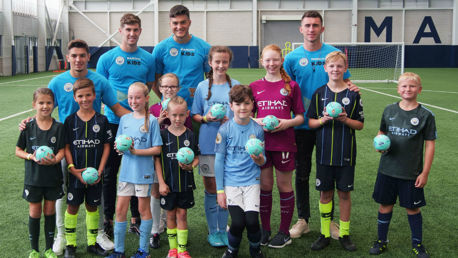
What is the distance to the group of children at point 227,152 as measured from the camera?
397 centimetres

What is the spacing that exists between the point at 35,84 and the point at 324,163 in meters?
19.0

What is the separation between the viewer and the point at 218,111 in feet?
13.4

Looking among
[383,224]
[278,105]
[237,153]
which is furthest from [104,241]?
[383,224]

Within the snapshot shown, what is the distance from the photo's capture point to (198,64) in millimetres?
4945

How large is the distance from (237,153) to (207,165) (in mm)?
561

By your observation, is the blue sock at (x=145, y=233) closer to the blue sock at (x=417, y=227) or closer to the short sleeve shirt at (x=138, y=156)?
the short sleeve shirt at (x=138, y=156)

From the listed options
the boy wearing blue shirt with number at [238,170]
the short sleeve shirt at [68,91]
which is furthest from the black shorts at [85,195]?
the boy wearing blue shirt with number at [238,170]

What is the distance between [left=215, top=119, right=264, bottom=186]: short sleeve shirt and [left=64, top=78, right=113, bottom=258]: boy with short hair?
1.05 meters

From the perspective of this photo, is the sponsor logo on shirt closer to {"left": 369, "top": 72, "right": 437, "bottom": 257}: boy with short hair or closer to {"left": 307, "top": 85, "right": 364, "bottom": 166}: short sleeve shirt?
{"left": 307, "top": 85, "right": 364, "bottom": 166}: short sleeve shirt

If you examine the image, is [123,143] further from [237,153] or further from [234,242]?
[234,242]

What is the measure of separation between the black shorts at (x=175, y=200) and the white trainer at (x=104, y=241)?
74 centimetres

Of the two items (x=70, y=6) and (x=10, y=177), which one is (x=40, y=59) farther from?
(x=10, y=177)

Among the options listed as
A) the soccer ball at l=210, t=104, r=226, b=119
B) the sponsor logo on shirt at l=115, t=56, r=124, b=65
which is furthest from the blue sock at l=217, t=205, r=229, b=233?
the sponsor logo on shirt at l=115, t=56, r=124, b=65

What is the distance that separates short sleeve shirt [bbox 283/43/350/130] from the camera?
15.5ft
